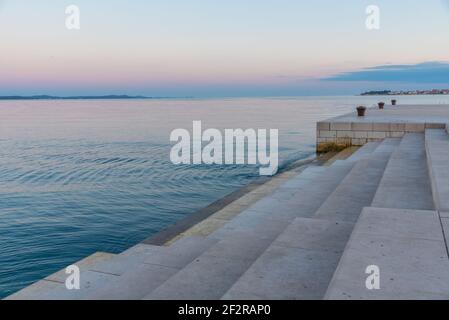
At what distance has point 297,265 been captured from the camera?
4.14 metres

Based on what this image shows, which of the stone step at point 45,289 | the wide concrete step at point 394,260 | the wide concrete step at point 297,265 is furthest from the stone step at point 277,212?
the stone step at point 45,289

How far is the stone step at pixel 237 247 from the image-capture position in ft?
13.0

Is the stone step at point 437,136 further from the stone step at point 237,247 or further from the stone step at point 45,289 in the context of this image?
the stone step at point 45,289

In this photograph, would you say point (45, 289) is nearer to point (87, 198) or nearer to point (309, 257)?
point (309, 257)

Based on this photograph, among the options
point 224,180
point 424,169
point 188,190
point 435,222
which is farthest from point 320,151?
point 435,222

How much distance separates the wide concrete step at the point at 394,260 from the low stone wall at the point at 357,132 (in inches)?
499

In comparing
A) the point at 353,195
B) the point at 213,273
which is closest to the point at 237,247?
the point at 213,273

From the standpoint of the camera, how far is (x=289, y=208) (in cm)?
739

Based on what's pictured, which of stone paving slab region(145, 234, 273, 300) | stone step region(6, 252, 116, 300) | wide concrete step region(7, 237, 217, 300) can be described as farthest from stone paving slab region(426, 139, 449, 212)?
stone step region(6, 252, 116, 300)

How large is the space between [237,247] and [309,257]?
1157 mm

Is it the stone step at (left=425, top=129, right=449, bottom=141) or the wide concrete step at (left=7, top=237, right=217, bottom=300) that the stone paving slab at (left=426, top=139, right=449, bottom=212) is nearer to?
the stone step at (left=425, top=129, right=449, bottom=141)

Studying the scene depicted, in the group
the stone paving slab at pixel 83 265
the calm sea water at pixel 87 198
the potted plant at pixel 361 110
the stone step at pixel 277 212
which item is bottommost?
the calm sea water at pixel 87 198
